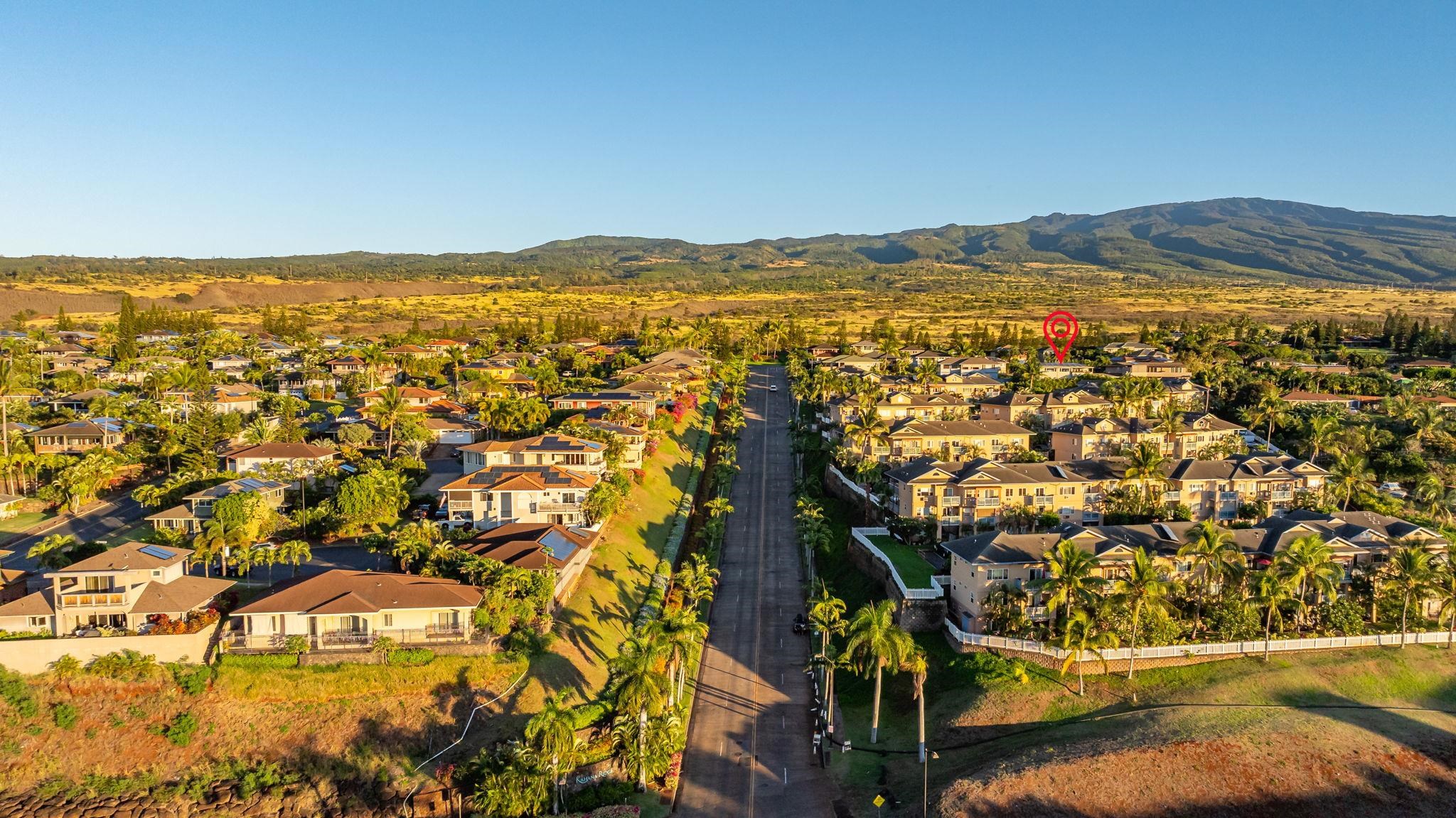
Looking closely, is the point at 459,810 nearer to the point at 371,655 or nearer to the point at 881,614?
the point at 371,655

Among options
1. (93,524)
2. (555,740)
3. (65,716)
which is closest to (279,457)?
(93,524)

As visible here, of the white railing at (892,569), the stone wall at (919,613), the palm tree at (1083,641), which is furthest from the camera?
the white railing at (892,569)

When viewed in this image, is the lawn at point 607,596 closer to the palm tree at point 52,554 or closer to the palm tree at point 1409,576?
the palm tree at point 52,554

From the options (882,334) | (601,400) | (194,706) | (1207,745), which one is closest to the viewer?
(1207,745)

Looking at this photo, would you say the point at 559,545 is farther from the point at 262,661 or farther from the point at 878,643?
the point at 878,643

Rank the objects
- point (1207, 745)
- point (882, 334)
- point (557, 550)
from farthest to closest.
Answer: point (882, 334), point (557, 550), point (1207, 745)

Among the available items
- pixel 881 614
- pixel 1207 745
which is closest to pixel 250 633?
pixel 881 614

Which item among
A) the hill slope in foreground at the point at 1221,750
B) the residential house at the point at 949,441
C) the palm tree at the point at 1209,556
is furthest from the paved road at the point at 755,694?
the palm tree at the point at 1209,556
